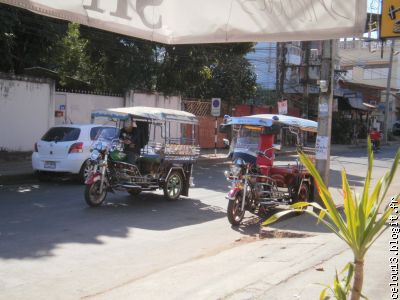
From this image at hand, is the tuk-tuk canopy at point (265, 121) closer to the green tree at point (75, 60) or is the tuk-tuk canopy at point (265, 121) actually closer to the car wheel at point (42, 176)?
the car wheel at point (42, 176)

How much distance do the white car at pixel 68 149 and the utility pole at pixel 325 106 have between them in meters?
5.69

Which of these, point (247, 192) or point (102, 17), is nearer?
point (102, 17)

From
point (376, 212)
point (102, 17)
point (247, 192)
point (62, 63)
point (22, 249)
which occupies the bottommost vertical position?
point (22, 249)

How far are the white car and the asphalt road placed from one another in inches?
44.3

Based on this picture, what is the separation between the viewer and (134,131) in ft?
38.0

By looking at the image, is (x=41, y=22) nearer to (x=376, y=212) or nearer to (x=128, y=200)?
(x=128, y=200)

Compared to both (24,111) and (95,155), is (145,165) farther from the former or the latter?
(24,111)

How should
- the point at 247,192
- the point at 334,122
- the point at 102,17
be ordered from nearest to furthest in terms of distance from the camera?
the point at 102,17 → the point at 247,192 → the point at 334,122

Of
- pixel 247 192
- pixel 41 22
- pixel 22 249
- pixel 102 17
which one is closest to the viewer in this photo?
pixel 102 17

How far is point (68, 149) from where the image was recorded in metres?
13.4

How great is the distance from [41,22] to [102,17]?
55.6ft

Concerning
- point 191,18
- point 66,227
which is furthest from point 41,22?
point 191,18

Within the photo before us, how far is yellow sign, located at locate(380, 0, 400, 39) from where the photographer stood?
225 centimetres

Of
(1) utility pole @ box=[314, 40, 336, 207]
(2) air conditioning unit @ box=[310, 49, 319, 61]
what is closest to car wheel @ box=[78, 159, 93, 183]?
(1) utility pole @ box=[314, 40, 336, 207]
